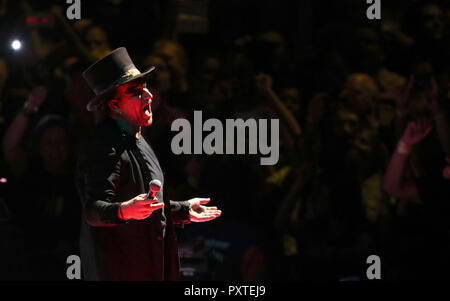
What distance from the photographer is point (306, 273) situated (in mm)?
5430

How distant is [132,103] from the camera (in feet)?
11.5

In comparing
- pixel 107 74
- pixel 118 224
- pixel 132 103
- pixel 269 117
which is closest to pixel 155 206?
pixel 118 224

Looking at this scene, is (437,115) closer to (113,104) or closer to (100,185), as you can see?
(113,104)

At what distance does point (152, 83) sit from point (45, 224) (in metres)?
1.16

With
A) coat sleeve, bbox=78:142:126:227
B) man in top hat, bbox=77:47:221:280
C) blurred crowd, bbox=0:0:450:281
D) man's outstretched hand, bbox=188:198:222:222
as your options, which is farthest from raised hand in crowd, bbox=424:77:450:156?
coat sleeve, bbox=78:142:126:227

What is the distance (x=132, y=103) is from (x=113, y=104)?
0.27 feet

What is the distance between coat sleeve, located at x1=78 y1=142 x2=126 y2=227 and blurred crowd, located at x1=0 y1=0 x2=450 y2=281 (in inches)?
72.9

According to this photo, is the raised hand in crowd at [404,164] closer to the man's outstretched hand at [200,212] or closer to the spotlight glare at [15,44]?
the man's outstretched hand at [200,212]

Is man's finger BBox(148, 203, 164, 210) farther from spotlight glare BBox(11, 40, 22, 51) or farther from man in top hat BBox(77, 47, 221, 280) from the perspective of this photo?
spotlight glare BBox(11, 40, 22, 51)

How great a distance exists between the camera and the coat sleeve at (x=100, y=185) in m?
3.24

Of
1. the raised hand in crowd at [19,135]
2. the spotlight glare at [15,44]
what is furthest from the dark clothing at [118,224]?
the spotlight glare at [15,44]

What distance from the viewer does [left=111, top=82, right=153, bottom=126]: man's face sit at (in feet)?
11.5

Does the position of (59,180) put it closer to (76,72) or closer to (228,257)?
(76,72)
